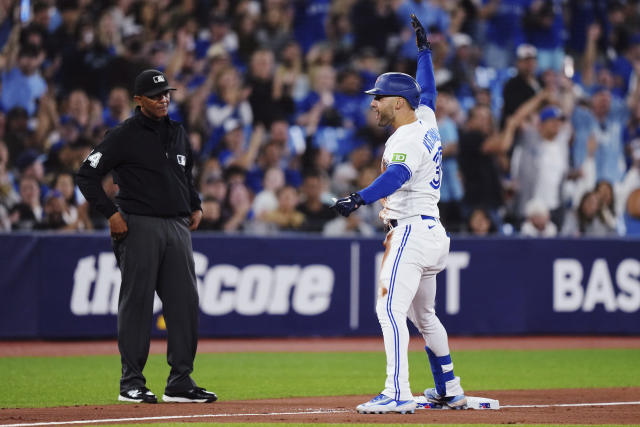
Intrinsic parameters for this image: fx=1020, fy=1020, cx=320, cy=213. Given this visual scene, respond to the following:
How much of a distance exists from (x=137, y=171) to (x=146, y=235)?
0.48 metres

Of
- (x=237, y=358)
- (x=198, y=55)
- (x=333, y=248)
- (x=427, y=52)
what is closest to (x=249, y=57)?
(x=198, y=55)

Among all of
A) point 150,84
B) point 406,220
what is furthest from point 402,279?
point 150,84

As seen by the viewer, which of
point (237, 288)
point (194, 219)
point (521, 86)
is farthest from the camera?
point (521, 86)

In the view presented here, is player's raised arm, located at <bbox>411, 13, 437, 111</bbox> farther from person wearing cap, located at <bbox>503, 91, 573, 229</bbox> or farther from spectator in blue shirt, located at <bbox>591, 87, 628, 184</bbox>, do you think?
spectator in blue shirt, located at <bbox>591, 87, 628, 184</bbox>

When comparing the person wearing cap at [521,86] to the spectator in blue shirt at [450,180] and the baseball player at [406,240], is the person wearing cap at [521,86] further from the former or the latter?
the baseball player at [406,240]

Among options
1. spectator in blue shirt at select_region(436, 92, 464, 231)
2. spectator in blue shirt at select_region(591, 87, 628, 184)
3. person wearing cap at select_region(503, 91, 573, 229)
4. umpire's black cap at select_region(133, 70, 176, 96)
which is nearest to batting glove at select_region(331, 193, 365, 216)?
umpire's black cap at select_region(133, 70, 176, 96)

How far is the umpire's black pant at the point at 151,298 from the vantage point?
7383 millimetres

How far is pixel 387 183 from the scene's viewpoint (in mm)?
6305

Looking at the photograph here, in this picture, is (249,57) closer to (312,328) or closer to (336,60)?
(336,60)

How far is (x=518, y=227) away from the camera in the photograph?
15.3 metres

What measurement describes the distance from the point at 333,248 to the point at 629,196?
17.1ft

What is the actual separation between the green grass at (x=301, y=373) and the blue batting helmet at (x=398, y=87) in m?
2.78

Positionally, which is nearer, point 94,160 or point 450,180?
point 94,160

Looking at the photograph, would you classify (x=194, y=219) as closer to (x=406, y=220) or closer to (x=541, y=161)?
(x=406, y=220)
